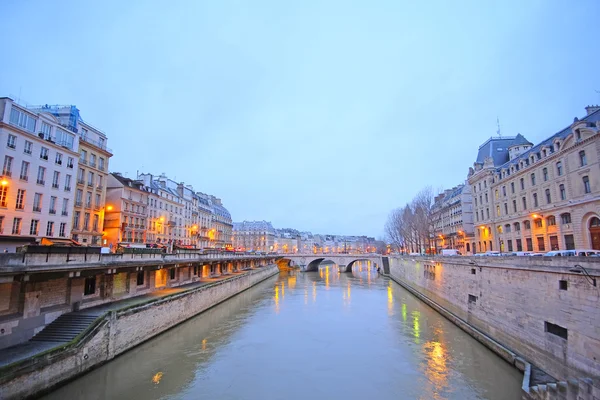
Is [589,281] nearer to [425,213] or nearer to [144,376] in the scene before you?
[144,376]

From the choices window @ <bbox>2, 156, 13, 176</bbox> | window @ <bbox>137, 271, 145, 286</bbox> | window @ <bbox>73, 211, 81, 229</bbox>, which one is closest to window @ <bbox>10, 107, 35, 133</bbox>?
window @ <bbox>2, 156, 13, 176</bbox>

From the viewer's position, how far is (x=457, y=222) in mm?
66000

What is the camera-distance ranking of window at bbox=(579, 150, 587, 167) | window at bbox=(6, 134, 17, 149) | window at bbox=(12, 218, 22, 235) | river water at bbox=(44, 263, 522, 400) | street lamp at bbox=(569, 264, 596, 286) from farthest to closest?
1. window at bbox=(579, 150, 587, 167)
2. window at bbox=(12, 218, 22, 235)
3. window at bbox=(6, 134, 17, 149)
4. river water at bbox=(44, 263, 522, 400)
5. street lamp at bbox=(569, 264, 596, 286)

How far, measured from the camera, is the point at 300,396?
569 inches

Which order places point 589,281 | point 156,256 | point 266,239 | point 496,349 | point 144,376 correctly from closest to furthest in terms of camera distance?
point 589,281 < point 144,376 < point 496,349 < point 156,256 < point 266,239

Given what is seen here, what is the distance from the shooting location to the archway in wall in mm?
29453

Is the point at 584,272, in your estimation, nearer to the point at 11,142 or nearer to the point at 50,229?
the point at 11,142

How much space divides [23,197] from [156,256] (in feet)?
46.3

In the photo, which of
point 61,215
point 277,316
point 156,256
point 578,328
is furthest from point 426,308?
point 61,215

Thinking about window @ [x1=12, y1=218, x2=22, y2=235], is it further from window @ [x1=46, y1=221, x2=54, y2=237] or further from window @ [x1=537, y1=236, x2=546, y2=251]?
window @ [x1=537, y1=236, x2=546, y2=251]

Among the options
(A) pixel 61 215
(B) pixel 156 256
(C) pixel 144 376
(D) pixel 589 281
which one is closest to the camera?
(D) pixel 589 281

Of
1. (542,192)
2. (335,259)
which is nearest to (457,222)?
(542,192)

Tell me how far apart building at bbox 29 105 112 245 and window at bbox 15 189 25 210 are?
20.9 feet

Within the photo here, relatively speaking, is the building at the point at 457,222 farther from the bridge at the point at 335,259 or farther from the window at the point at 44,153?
the window at the point at 44,153
